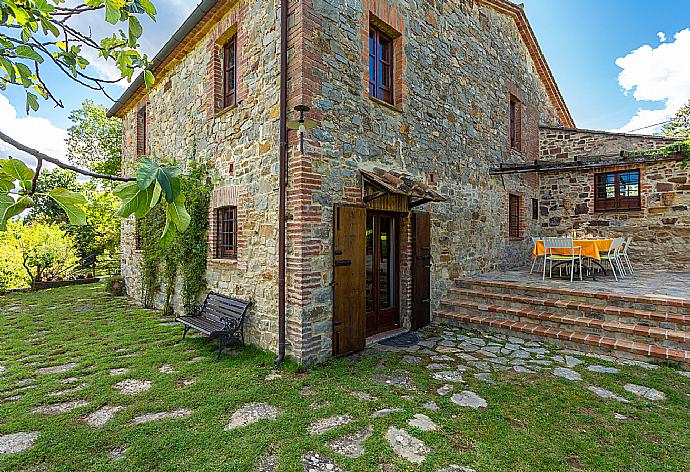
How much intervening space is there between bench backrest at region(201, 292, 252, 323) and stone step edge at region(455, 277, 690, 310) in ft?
15.3

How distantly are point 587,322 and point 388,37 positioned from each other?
5.93m

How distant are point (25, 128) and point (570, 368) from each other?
586 centimetres

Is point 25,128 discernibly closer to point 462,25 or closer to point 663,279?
point 462,25

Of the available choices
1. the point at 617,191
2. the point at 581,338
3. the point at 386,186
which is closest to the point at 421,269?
the point at 386,186

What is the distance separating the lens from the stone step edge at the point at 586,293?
539 centimetres

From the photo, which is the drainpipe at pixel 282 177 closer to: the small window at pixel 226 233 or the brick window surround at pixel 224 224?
the brick window surround at pixel 224 224

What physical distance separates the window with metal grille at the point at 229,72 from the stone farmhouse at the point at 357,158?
0.12 ft

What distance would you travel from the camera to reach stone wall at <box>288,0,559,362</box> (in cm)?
471

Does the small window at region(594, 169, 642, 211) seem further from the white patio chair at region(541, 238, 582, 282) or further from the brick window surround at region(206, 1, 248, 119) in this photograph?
the brick window surround at region(206, 1, 248, 119)

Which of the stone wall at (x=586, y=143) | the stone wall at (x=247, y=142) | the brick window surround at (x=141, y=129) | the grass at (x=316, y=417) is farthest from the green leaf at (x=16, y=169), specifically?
the stone wall at (x=586, y=143)

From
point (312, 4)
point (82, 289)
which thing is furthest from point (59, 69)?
point (82, 289)

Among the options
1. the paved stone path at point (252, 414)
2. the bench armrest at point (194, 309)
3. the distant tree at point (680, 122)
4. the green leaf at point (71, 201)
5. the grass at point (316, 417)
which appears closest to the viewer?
the green leaf at point (71, 201)

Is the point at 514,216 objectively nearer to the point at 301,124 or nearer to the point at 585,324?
the point at 585,324

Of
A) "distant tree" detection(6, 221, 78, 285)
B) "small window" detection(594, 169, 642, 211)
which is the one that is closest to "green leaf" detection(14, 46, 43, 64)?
"small window" detection(594, 169, 642, 211)
